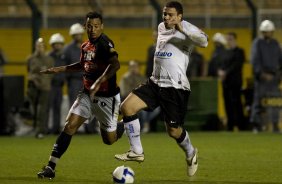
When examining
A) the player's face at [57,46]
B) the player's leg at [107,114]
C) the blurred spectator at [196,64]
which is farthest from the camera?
the blurred spectator at [196,64]

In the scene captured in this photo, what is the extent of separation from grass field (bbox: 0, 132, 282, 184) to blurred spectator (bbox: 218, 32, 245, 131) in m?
1.81

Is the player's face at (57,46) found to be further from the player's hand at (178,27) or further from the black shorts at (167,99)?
the player's hand at (178,27)

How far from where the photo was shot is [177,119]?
1116 centimetres

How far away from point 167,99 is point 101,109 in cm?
84

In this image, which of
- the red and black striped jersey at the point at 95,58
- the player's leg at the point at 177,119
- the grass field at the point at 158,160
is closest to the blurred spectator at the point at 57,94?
the grass field at the point at 158,160

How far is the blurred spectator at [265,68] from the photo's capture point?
19.9 meters

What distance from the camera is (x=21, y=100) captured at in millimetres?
19734

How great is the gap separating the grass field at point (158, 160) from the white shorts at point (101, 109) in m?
0.65

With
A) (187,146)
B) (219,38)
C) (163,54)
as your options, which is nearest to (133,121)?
(187,146)

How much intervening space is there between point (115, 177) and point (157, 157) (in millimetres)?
4145

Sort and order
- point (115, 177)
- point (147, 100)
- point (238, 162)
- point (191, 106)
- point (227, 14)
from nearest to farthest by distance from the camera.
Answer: point (115, 177)
point (147, 100)
point (238, 162)
point (191, 106)
point (227, 14)

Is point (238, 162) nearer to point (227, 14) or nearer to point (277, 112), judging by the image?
point (277, 112)

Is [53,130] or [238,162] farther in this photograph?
[53,130]

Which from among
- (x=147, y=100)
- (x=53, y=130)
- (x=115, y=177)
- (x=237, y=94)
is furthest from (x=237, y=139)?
(x=115, y=177)
